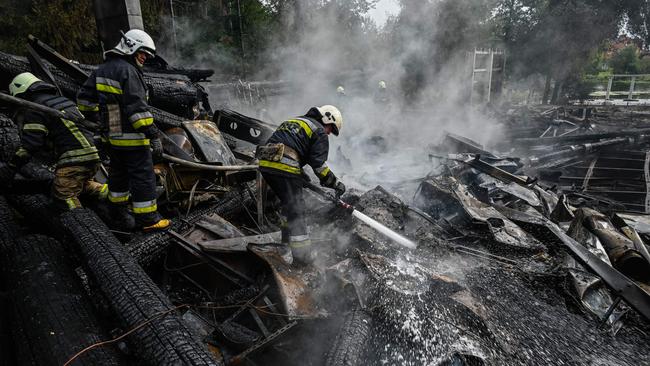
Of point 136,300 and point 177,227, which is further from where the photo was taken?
point 177,227

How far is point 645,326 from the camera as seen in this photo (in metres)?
3.29

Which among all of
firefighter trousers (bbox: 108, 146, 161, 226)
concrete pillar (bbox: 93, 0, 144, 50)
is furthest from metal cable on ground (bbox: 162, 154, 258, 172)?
concrete pillar (bbox: 93, 0, 144, 50)

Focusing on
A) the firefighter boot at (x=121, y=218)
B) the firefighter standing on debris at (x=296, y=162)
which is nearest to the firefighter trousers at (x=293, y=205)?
the firefighter standing on debris at (x=296, y=162)

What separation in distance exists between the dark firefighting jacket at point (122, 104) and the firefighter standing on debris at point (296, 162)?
47.3 inches

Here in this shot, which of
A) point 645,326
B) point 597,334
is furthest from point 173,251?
point 645,326

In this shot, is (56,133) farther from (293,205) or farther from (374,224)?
(374,224)

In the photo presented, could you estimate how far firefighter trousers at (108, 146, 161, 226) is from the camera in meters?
3.47

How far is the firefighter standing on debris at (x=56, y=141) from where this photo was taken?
3.31 m

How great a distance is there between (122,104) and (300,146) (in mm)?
1775

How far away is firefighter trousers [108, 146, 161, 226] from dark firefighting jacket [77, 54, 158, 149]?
0.11m

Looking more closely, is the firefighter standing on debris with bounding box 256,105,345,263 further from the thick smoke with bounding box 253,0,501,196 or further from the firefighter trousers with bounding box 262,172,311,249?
the thick smoke with bounding box 253,0,501,196

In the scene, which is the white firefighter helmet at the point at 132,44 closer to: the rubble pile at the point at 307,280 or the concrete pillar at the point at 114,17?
the rubble pile at the point at 307,280

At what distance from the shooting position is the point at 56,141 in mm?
3441

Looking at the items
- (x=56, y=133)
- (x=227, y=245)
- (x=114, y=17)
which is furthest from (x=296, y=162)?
(x=114, y=17)
